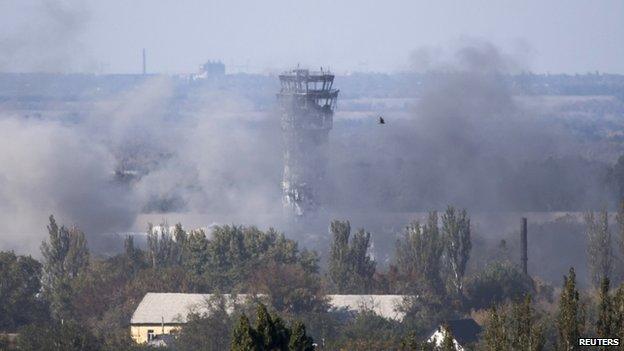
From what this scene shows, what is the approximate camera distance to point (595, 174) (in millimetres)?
128000

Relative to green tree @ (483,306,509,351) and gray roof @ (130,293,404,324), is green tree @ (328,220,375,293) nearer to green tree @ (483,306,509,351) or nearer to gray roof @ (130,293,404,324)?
gray roof @ (130,293,404,324)

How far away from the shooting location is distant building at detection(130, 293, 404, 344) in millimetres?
59156

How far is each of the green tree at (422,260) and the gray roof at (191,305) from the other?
14.5ft

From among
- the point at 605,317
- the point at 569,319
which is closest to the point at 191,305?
the point at 569,319

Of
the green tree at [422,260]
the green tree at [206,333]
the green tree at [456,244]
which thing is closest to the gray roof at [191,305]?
the green tree at [206,333]

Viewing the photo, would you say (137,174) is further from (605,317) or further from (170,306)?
(605,317)

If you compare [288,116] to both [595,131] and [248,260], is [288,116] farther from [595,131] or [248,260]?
[595,131]

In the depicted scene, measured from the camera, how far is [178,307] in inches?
2411

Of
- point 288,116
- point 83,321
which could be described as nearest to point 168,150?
point 288,116

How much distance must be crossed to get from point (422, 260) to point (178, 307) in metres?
13.1

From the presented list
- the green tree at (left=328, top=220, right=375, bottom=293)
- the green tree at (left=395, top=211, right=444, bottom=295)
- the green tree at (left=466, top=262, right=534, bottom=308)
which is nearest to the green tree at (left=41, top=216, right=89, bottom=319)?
the green tree at (left=328, top=220, right=375, bottom=293)

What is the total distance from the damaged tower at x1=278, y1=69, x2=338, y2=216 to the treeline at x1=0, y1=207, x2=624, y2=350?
17.5 meters

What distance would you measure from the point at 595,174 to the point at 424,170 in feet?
39.0

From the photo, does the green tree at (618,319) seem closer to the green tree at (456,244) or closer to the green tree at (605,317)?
the green tree at (605,317)
